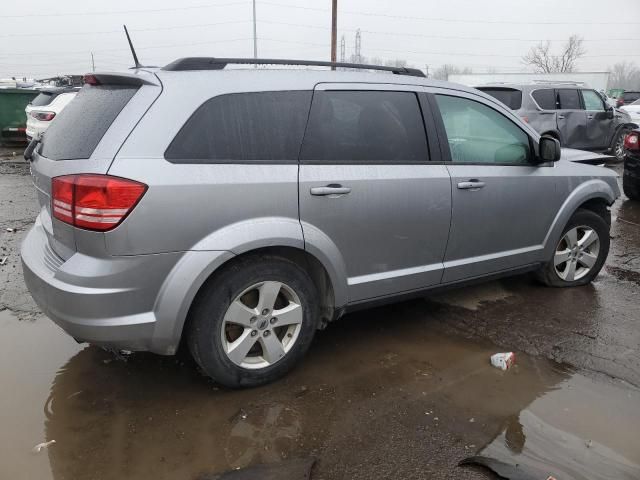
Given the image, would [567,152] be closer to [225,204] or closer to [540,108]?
[225,204]

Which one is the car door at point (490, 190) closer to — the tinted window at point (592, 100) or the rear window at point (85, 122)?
the rear window at point (85, 122)

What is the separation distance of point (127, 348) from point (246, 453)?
0.78 meters

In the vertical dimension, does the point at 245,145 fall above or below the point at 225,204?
above

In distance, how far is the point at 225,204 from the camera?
2.64 metres

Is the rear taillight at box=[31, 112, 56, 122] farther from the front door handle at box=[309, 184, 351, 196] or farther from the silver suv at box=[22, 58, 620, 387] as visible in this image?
the front door handle at box=[309, 184, 351, 196]

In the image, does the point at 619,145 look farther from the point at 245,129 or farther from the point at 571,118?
the point at 245,129

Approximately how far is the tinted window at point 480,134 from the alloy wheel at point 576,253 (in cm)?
95

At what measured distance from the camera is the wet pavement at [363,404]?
2449 mm

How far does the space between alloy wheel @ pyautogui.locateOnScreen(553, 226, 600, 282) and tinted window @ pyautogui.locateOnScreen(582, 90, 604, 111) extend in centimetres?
867

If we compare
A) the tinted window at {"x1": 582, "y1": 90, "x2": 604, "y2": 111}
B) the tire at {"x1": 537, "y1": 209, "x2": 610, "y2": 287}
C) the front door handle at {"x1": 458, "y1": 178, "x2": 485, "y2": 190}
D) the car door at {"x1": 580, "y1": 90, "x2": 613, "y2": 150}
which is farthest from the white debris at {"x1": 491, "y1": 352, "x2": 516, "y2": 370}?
Answer: the tinted window at {"x1": 582, "y1": 90, "x2": 604, "y2": 111}

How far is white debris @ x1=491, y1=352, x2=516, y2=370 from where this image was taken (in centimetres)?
326

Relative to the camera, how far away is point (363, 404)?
288cm

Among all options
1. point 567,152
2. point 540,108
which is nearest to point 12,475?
point 567,152

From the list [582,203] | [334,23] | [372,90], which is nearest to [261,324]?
[372,90]
